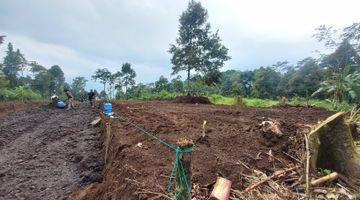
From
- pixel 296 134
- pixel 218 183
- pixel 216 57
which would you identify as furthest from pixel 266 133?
pixel 216 57

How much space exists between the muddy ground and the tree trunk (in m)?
4.27

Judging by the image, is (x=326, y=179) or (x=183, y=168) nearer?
(x=183, y=168)

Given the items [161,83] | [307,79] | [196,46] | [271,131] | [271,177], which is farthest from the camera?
[161,83]

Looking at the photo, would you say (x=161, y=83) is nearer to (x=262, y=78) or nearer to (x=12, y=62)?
(x=262, y=78)

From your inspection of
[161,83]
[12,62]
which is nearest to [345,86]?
[161,83]

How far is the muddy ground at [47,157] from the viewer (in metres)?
7.34

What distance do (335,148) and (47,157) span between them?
7.13 meters

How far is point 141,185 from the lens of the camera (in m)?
4.56

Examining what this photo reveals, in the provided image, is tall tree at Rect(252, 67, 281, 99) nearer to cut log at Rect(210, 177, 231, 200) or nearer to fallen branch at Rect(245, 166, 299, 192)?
fallen branch at Rect(245, 166, 299, 192)

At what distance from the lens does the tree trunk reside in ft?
17.3

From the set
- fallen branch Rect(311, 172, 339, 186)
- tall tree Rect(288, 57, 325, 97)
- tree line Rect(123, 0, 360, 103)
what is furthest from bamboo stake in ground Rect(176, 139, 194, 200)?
tall tree Rect(288, 57, 325, 97)

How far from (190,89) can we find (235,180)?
82.1 ft

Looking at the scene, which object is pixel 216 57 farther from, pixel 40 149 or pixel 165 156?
pixel 165 156

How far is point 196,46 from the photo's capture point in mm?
27312
